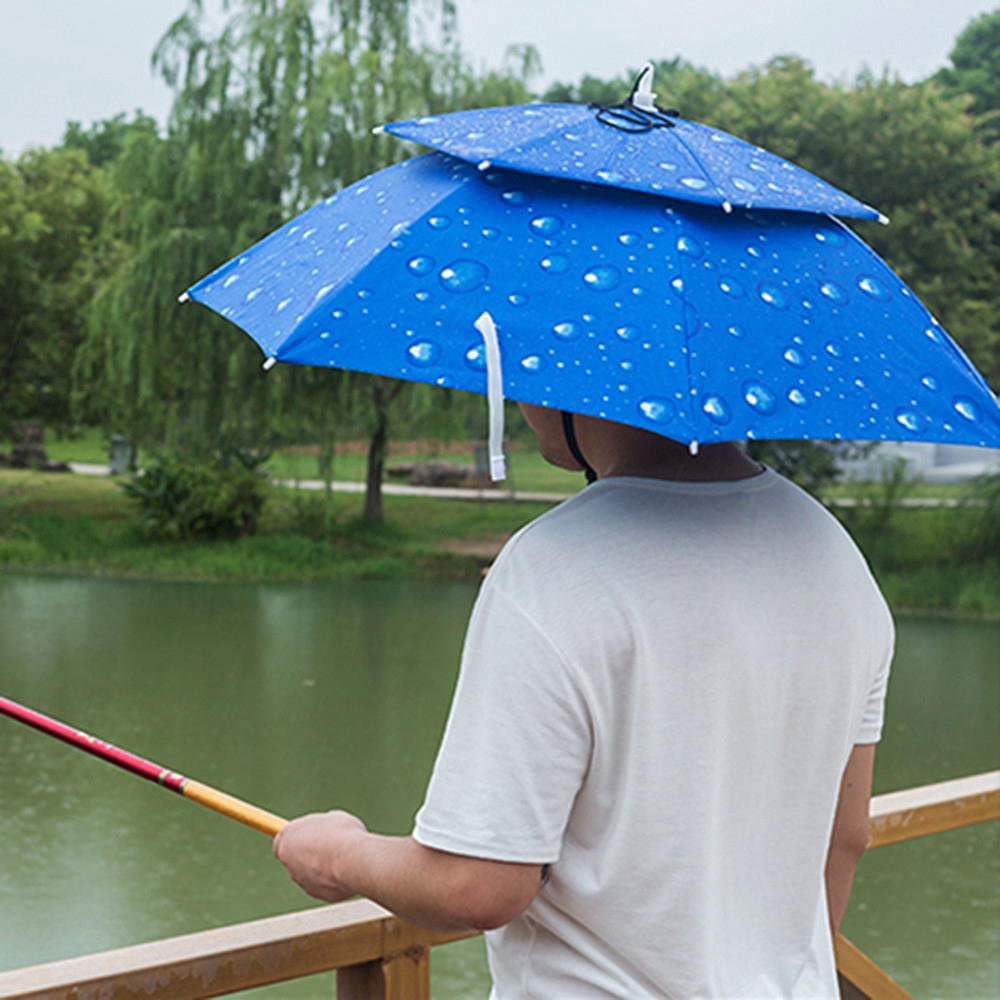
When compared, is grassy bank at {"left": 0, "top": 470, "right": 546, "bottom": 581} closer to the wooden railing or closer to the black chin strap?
Result: the wooden railing

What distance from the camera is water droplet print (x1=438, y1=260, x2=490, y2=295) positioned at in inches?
30.2

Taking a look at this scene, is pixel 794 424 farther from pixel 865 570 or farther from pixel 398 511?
pixel 398 511

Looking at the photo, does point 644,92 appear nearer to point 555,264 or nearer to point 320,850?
point 555,264

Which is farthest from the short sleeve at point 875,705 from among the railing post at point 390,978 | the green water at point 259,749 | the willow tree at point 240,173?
the willow tree at point 240,173

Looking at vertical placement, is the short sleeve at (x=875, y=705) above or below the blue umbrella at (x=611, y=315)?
below

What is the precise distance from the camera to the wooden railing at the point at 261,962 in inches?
37.5

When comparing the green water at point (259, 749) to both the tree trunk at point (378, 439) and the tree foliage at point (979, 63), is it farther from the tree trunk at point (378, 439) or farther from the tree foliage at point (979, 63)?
the tree foliage at point (979, 63)

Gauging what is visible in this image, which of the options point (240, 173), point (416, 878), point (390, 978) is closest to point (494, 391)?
point (416, 878)

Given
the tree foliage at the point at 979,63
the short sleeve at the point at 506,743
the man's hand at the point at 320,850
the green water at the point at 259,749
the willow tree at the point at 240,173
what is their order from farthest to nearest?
the tree foliage at the point at 979,63, the willow tree at the point at 240,173, the green water at the point at 259,749, the man's hand at the point at 320,850, the short sleeve at the point at 506,743

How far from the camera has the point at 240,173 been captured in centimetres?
1004

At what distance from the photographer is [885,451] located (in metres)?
12.9

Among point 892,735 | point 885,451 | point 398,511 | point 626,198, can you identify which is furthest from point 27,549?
point 626,198

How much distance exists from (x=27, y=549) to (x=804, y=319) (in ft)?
34.5

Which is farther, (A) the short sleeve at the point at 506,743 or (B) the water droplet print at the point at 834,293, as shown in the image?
(B) the water droplet print at the point at 834,293
